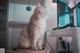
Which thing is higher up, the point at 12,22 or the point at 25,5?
the point at 25,5

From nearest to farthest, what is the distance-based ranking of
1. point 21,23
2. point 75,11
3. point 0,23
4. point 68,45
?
1. point 75,11
2. point 0,23
3. point 68,45
4. point 21,23

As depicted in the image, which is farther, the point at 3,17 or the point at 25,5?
the point at 25,5

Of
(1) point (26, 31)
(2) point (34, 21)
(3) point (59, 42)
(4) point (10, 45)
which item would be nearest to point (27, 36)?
(1) point (26, 31)

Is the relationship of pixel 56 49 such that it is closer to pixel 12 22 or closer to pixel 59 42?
pixel 59 42

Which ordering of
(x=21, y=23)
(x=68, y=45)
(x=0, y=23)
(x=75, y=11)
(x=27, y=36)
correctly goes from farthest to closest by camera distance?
(x=21, y=23)
(x=68, y=45)
(x=27, y=36)
(x=0, y=23)
(x=75, y=11)

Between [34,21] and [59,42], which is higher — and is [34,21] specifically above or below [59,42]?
above

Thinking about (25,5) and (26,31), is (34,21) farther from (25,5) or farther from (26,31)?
(25,5)

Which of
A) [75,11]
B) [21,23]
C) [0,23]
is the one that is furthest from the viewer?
[21,23]

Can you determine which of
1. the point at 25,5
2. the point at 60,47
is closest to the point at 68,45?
the point at 60,47

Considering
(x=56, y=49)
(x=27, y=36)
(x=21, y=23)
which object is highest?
(x=21, y=23)

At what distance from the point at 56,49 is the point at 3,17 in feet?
3.05

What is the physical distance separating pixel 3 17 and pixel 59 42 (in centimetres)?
88

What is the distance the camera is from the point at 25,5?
1785mm

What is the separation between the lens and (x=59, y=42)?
175cm
